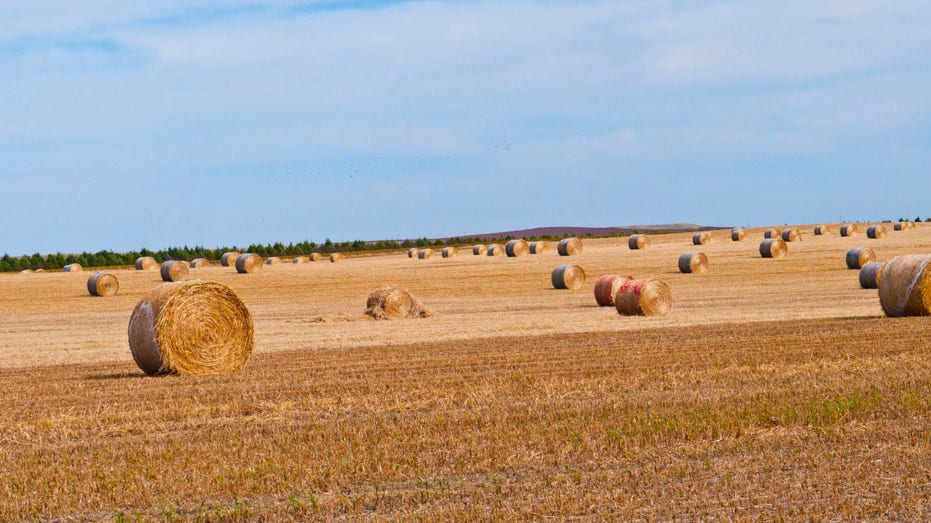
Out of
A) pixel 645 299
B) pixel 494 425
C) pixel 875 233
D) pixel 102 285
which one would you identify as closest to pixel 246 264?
pixel 102 285

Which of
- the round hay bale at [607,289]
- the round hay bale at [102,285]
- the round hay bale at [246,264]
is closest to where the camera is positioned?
the round hay bale at [607,289]

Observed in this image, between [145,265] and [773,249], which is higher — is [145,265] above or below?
above

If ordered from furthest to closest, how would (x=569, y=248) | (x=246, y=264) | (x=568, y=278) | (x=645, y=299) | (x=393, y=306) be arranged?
1. (x=569, y=248)
2. (x=246, y=264)
3. (x=568, y=278)
4. (x=393, y=306)
5. (x=645, y=299)

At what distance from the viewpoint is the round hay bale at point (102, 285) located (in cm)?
4509

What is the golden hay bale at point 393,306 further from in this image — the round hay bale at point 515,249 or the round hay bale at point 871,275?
the round hay bale at point 515,249

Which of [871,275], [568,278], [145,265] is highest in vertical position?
[145,265]

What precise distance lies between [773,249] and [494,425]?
4259 cm

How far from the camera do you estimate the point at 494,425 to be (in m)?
11.1

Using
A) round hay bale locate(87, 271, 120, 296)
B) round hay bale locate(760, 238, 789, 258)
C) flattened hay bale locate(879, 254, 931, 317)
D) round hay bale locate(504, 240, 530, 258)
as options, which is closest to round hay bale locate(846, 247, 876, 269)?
round hay bale locate(760, 238, 789, 258)

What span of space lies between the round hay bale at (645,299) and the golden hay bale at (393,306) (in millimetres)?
4916

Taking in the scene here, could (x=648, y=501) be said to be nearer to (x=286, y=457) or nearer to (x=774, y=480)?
(x=774, y=480)

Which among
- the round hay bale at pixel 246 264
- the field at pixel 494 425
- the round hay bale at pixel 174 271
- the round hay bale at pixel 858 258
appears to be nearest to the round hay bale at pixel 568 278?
the round hay bale at pixel 858 258

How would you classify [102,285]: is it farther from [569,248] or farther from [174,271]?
[569,248]

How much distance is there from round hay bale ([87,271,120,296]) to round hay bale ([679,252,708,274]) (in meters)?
21.5
